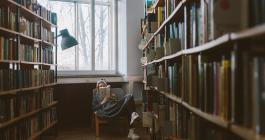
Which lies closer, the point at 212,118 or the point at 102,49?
the point at 212,118

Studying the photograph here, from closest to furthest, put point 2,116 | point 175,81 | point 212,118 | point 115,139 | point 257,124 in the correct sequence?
1. point 257,124
2. point 212,118
3. point 175,81
4. point 2,116
5. point 115,139

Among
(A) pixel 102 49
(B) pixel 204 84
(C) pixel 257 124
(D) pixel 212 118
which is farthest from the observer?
(A) pixel 102 49

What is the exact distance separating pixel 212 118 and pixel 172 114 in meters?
1.13

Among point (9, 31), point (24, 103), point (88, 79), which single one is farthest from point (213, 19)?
point (88, 79)

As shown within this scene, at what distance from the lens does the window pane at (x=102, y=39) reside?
6.29m

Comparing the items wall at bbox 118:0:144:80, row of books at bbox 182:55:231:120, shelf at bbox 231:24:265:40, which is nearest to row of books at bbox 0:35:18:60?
row of books at bbox 182:55:231:120

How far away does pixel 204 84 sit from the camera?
1.59 m

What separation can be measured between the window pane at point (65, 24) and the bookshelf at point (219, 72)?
378 cm

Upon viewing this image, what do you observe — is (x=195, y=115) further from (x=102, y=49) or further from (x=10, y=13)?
(x=102, y=49)

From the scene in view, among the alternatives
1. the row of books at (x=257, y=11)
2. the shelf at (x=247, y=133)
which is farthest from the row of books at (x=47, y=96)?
the row of books at (x=257, y=11)

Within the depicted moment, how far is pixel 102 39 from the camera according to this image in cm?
633

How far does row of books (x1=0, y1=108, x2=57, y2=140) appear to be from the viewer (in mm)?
3053

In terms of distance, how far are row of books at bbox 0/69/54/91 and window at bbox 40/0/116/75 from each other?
1476 mm

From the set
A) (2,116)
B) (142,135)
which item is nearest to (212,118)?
(2,116)
